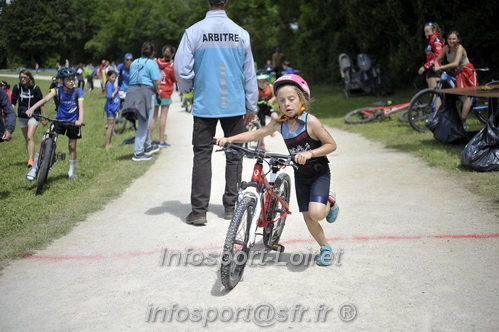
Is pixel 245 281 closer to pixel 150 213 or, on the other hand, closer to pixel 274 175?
pixel 274 175

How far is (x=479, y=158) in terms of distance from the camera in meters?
8.34

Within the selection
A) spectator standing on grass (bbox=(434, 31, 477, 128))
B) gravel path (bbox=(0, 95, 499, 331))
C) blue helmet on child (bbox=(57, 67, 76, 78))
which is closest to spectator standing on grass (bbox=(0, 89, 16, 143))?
blue helmet on child (bbox=(57, 67, 76, 78))

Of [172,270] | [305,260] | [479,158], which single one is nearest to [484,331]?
[305,260]

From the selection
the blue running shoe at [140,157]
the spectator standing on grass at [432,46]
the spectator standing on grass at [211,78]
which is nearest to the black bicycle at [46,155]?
the blue running shoe at [140,157]

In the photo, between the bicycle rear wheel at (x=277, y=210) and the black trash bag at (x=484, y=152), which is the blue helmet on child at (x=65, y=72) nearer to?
the bicycle rear wheel at (x=277, y=210)

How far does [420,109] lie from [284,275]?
357 inches

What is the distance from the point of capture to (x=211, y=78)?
6.60 meters

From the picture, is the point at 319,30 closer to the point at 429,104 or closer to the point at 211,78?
the point at 429,104

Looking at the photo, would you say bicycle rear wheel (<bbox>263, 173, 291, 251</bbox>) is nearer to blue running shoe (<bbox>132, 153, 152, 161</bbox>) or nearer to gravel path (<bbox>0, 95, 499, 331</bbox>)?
gravel path (<bbox>0, 95, 499, 331</bbox>)

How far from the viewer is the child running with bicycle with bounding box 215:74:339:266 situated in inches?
188

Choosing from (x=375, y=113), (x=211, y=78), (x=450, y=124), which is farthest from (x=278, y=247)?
(x=375, y=113)

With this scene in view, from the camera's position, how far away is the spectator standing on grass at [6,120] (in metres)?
7.53

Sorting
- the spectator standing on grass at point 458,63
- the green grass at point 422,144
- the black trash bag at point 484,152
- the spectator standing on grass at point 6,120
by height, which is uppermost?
the spectator standing on grass at point 458,63

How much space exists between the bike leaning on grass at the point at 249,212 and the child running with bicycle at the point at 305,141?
0.24 metres
